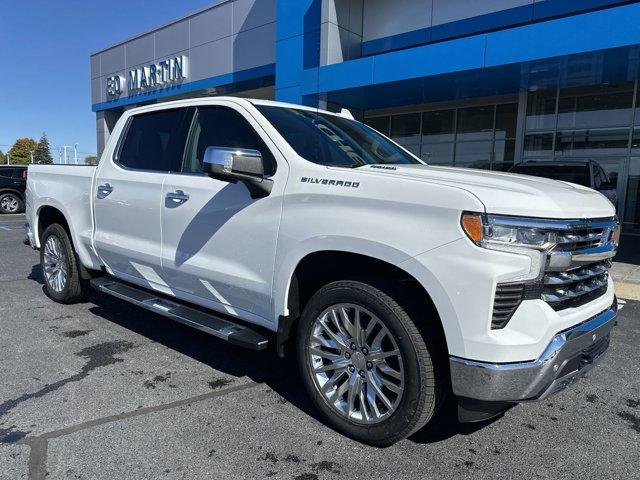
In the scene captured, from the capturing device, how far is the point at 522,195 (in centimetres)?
247

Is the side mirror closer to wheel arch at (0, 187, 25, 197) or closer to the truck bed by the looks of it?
the truck bed

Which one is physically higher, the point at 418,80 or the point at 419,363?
the point at 418,80

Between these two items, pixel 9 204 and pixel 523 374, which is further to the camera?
pixel 9 204

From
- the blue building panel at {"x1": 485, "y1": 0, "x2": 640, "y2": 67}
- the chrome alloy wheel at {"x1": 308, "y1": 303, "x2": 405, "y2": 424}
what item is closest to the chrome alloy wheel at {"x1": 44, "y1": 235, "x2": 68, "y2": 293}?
the chrome alloy wheel at {"x1": 308, "y1": 303, "x2": 405, "y2": 424}

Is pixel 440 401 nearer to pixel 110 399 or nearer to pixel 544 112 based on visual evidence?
pixel 110 399

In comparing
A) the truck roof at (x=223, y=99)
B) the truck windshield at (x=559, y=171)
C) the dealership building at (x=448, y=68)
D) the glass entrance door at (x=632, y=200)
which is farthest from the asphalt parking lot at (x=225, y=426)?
the glass entrance door at (x=632, y=200)

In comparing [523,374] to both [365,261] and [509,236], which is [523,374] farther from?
[365,261]

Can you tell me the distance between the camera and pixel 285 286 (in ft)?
10.3

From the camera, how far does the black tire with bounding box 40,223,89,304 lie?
5.32 metres

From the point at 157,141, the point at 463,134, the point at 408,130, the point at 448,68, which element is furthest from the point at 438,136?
the point at 157,141

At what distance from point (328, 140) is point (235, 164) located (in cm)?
85

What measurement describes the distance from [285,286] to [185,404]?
1060 millimetres

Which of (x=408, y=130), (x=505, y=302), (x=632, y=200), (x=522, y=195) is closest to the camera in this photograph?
(x=505, y=302)

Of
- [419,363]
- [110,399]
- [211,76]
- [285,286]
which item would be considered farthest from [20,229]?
[419,363]
